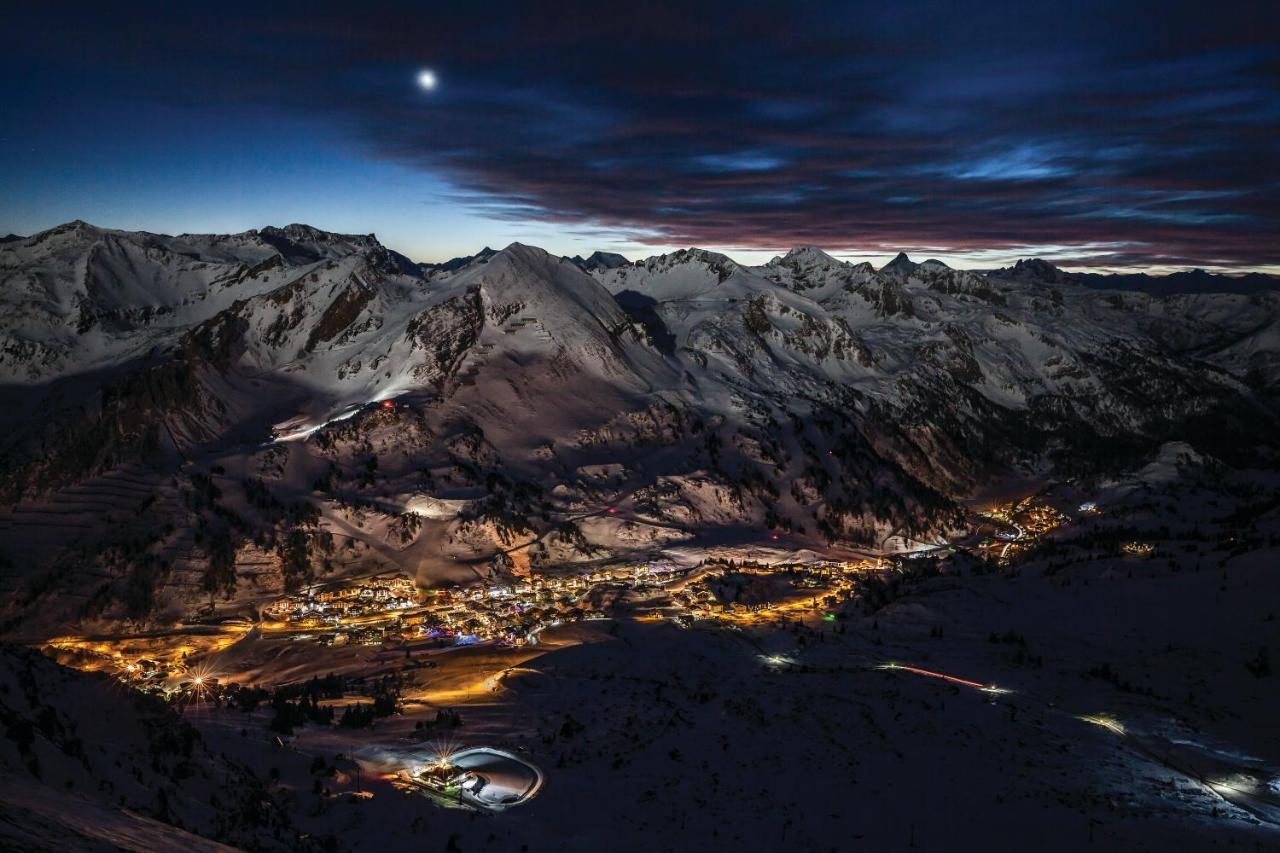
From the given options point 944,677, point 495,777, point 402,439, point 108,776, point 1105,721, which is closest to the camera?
point 108,776

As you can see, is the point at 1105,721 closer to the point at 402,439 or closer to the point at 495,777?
the point at 495,777

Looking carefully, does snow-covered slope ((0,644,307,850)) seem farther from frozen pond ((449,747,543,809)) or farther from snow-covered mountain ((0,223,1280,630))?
snow-covered mountain ((0,223,1280,630))

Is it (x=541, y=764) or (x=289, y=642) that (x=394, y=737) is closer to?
(x=541, y=764)

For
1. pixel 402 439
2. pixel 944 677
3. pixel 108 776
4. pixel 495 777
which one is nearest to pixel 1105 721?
pixel 944 677

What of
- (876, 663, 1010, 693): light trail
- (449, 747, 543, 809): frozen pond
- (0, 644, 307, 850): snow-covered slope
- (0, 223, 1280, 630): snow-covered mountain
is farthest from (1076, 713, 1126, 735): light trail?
(0, 223, 1280, 630): snow-covered mountain

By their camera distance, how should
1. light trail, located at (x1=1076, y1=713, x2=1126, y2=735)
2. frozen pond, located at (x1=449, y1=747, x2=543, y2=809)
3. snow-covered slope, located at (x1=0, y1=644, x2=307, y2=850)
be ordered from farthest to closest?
light trail, located at (x1=1076, y1=713, x2=1126, y2=735), frozen pond, located at (x1=449, y1=747, x2=543, y2=809), snow-covered slope, located at (x1=0, y1=644, x2=307, y2=850)

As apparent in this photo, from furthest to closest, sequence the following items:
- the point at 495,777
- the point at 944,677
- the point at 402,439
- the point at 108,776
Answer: the point at 402,439 < the point at 944,677 < the point at 495,777 < the point at 108,776

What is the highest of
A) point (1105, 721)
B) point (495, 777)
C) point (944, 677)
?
point (1105, 721)

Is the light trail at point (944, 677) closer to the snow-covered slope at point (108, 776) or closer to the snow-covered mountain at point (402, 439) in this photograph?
the snow-covered slope at point (108, 776)

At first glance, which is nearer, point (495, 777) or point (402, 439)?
point (495, 777)

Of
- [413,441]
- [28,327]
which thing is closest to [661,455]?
[413,441]

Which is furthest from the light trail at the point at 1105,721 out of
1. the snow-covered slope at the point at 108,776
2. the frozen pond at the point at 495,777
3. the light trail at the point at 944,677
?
the snow-covered slope at the point at 108,776
